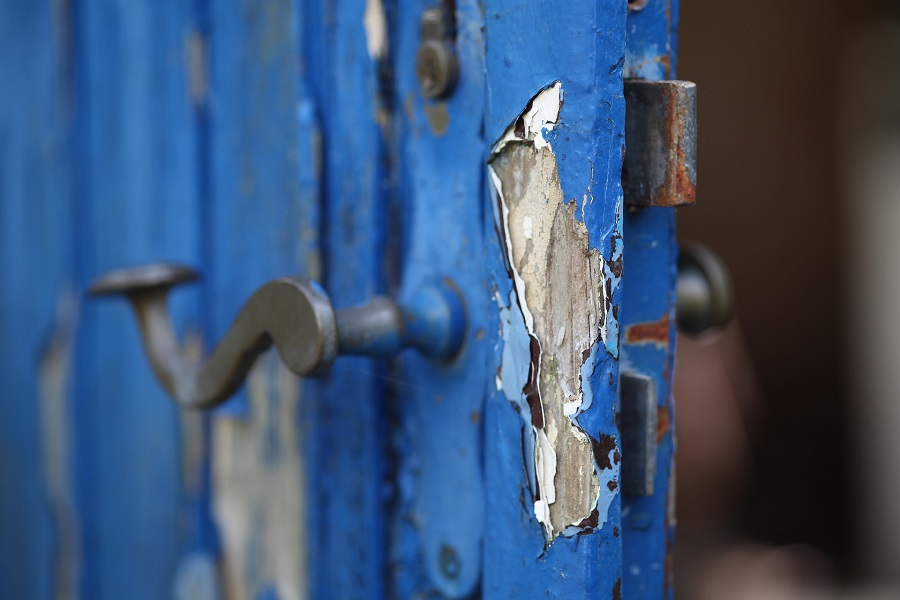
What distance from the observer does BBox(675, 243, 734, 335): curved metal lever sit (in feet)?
2.02

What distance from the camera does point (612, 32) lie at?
0.41 metres

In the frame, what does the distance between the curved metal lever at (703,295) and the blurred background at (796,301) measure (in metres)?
2.27

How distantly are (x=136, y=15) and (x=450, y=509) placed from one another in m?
0.61

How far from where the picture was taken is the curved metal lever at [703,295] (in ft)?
2.02

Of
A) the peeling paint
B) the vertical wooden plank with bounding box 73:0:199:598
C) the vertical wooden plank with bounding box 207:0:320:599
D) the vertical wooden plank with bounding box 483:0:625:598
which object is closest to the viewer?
the vertical wooden plank with bounding box 483:0:625:598

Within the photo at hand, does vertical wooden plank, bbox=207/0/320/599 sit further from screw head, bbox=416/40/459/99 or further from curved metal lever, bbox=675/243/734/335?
curved metal lever, bbox=675/243/734/335

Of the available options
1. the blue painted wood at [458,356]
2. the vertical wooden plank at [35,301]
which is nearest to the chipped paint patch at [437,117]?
the blue painted wood at [458,356]

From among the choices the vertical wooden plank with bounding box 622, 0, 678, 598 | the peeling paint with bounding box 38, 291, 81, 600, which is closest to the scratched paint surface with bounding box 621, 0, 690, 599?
the vertical wooden plank with bounding box 622, 0, 678, 598

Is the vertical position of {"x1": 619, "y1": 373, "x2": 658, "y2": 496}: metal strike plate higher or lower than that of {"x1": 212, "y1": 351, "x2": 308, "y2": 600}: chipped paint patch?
higher

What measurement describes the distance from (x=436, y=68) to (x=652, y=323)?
19 centimetres

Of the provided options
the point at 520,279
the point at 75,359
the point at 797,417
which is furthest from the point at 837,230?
the point at 520,279

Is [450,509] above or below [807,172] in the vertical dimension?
below

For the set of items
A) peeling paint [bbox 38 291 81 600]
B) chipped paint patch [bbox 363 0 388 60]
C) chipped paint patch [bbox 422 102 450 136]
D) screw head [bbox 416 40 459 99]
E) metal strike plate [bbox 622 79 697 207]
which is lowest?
peeling paint [bbox 38 291 81 600]

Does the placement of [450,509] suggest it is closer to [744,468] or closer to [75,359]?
[75,359]
